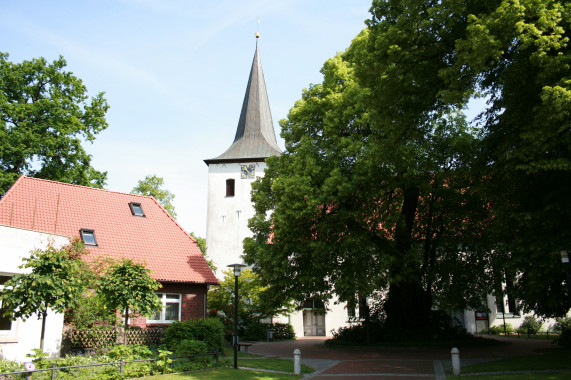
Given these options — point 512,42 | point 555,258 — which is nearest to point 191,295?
point 555,258

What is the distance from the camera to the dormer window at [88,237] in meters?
20.8

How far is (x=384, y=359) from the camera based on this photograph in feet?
57.8

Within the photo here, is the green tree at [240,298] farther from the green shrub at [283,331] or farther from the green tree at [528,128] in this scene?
the green tree at [528,128]

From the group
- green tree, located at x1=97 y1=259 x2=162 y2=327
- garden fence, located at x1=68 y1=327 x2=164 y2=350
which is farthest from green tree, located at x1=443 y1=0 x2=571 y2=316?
garden fence, located at x1=68 y1=327 x2=164 y2=350

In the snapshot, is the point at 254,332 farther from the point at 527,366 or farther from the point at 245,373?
the point at 527,366

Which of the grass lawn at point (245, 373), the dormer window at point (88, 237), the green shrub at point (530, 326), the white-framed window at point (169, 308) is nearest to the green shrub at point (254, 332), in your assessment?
the white-framed window at point (169, 308)

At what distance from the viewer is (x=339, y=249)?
759 inches

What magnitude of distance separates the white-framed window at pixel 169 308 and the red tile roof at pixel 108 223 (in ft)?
3.38

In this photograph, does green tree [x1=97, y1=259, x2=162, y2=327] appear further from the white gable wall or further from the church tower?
the church tower

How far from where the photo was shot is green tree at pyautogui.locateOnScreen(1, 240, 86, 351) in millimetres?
11719

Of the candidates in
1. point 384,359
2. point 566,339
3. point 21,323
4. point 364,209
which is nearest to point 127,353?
point 21,323

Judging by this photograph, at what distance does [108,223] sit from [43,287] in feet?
35.5

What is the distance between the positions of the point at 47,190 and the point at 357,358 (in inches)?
633

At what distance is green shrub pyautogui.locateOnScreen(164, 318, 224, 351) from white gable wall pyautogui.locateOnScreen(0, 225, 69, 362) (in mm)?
4080
